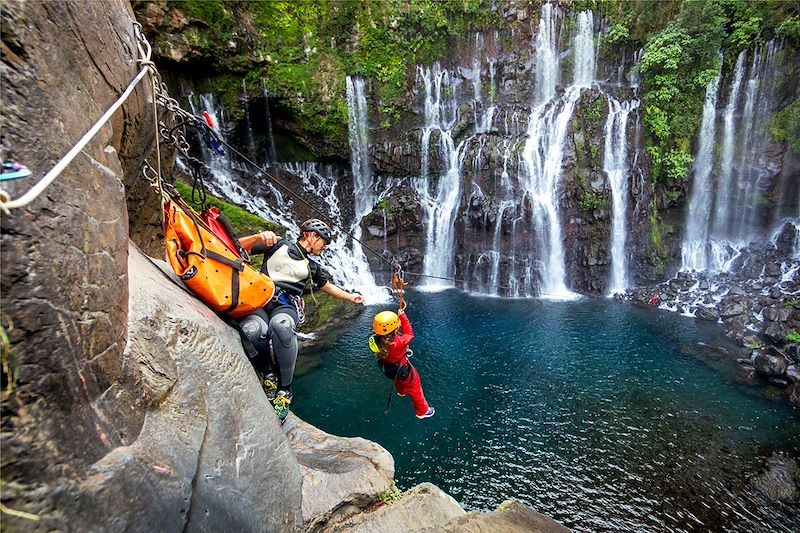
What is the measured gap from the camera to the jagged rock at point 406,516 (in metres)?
3.96

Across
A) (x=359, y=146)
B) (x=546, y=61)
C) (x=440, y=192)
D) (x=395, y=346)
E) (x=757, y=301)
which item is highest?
(x=546, y=61)

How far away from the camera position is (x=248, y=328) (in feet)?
12.2

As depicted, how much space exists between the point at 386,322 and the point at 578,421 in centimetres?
608

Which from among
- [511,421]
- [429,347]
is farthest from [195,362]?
[429,347]

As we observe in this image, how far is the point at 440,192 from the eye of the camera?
1994 cm

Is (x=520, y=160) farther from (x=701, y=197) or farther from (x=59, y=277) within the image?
(x=59, y=277)

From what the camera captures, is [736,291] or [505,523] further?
[736,291]

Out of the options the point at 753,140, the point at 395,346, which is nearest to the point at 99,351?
the point at 395,346

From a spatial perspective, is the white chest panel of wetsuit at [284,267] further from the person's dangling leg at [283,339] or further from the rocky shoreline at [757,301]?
the rocky shoreline at [757,301]

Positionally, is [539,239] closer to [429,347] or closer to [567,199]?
[567,199]

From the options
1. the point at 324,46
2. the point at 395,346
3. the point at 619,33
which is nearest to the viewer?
the point at 395,346

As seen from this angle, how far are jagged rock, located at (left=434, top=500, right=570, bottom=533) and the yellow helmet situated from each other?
244 centimetres

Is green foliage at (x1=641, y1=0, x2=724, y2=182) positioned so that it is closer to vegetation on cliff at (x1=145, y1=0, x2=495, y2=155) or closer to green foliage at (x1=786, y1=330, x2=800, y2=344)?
green foliage at (x1=786, y1=330, x2=800, y2=344)

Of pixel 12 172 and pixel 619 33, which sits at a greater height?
pixel 619 33
